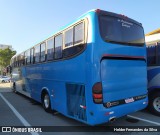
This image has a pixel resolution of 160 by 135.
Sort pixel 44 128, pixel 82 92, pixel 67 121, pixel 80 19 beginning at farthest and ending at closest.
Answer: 1. pixel 67 121
2. pixel 44 128
3. pixel 80 19
4. pixel 82 92

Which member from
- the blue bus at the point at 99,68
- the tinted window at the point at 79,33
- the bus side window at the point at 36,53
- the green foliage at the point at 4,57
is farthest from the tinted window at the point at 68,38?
the green foliage at the point at 4,57

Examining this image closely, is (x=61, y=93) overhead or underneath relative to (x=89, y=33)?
underneath

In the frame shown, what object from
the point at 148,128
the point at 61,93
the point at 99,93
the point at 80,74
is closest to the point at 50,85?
the point at 61,93

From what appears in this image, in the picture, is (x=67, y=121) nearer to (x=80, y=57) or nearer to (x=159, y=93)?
(x=80, y=57)

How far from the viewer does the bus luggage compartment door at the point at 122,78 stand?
469 centimetres

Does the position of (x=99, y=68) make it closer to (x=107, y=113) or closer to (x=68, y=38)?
(x=107, y=113)

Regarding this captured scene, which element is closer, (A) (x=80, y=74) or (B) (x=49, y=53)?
(A) (x=80, y=74)

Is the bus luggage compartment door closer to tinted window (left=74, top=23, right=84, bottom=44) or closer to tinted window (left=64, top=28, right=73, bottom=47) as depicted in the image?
tinted window (left=74, top=23, right=84, bottom=44)

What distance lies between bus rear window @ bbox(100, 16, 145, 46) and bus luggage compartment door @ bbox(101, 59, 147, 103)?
0.58 m

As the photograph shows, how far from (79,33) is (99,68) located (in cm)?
120

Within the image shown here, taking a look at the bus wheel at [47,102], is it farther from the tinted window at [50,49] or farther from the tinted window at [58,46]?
the tinted window at [58,46]

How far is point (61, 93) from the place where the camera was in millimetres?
6047

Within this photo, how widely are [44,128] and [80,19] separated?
345 centimetres

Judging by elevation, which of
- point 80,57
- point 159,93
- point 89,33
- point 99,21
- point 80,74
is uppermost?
point 99,21
